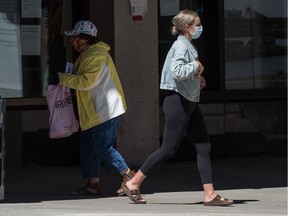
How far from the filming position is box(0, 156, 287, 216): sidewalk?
872 centimetres

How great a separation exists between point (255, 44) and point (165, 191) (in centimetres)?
377

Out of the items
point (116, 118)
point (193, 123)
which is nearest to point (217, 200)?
point (193, 123)

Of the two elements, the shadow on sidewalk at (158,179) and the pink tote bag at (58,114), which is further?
the shadow on sidewalk at (158,179)

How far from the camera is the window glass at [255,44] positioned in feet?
42.4

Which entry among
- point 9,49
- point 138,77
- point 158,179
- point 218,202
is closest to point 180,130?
point 218,202

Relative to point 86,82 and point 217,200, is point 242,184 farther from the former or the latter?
point 86,82

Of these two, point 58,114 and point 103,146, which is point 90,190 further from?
point 58,114

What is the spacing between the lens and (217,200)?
901 cm

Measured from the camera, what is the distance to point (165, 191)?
10.1m

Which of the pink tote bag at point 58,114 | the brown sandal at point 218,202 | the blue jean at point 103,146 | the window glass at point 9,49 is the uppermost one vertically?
the window glass at point 9,49

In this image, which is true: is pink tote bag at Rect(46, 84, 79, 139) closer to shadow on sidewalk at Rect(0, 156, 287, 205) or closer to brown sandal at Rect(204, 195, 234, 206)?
shadow on sidewalk at Rect(0, 156, 287, 205)

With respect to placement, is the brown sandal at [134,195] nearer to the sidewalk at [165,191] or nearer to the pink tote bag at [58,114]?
the sidewalk at [165,191]

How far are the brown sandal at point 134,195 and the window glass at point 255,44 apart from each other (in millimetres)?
3994

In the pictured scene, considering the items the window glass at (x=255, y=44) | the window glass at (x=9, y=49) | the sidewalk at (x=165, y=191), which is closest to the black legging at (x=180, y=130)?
the sidewalk at (x=165, y=191)
